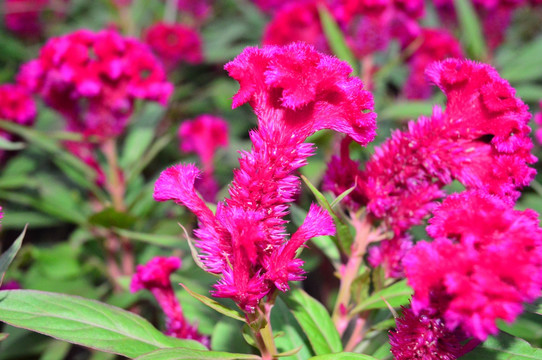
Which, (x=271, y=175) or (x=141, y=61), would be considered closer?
(x=271, y=175)

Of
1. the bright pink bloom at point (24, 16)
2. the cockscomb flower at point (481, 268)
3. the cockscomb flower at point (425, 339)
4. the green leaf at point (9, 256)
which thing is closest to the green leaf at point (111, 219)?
the green leaf at point (9, 256)

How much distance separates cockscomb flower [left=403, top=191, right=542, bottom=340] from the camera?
723 mm

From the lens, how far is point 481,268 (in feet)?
2.44

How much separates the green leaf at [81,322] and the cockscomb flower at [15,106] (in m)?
1.48

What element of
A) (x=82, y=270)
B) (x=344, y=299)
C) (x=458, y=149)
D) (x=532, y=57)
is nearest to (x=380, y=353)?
(x=344, y=299)

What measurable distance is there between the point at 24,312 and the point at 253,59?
711mm

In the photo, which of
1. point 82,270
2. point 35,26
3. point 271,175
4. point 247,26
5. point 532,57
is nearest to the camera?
point 271,175

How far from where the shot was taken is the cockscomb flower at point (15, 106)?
7.44ft

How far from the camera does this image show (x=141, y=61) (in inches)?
85.8

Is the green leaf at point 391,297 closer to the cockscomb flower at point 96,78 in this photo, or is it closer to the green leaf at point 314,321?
the green leaf at point 314,321

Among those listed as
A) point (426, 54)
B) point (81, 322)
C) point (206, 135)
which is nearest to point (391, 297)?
point (81, 322)

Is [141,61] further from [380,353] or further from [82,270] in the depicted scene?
[380,353]

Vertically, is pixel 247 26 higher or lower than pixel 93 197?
higher

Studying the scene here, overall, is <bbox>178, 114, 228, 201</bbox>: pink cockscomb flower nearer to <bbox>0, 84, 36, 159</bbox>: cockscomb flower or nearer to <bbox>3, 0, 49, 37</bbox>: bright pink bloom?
<bbox>0, 84, 36, 159</bbox>: cockscomb flower
